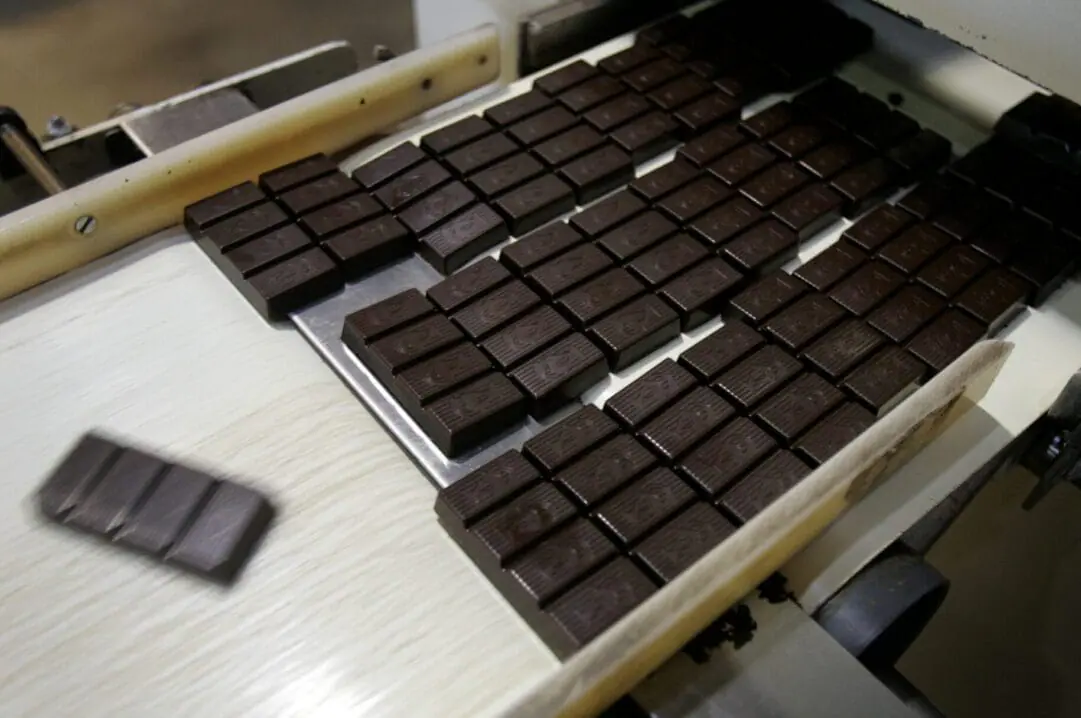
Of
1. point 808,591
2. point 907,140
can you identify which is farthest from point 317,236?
point 907,140

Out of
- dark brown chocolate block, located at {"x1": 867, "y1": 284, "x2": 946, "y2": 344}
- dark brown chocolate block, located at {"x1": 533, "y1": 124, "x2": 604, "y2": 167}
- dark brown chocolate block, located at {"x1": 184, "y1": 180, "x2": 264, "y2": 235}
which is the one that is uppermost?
dark brown chocolate block, located at {"x1": 184, "y1": 180, "x2": 264, "y2": 235}

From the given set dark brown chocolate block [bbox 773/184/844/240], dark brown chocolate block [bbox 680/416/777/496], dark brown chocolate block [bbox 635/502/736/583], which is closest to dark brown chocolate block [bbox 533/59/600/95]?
dark brown chocolate block [bbox 773/184/844/240]

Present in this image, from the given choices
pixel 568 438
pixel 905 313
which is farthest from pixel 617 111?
pixel 568 438

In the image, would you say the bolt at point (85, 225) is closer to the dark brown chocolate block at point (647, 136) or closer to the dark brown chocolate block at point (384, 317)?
the dark brown chocolate block at point (384, 317)

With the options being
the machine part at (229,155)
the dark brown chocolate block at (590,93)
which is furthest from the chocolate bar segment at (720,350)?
the machine part at (229,155)

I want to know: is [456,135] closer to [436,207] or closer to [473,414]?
[436,207]

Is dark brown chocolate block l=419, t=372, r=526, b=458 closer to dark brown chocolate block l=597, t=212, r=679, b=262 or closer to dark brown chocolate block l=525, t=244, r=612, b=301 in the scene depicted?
dark brown chocolate block l=525, t=244, r=612, b=301
